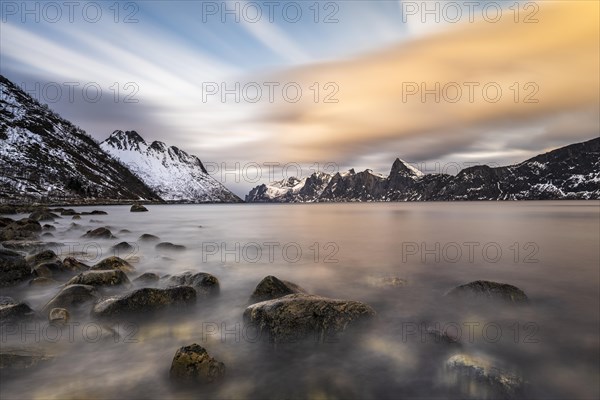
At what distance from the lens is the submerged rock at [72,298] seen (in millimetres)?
9211

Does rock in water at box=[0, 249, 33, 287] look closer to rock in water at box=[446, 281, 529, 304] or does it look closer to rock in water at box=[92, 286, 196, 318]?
rock in water at box=[92, 286, 196, 318]

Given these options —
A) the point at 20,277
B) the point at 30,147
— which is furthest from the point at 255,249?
the point at 30,147

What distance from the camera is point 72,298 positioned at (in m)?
9.39

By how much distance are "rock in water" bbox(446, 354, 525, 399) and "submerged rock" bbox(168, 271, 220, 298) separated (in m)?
7.60

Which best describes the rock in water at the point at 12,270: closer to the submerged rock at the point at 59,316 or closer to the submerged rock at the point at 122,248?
the submerged rock at the point at 59,316

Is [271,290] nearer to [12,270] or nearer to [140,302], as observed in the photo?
[140,302]

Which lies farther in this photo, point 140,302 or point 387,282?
point 387,282

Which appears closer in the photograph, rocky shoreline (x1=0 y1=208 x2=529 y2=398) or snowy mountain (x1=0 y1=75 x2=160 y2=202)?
rocky shoreline (x1=0 y1=208 x2=529 y2=398)

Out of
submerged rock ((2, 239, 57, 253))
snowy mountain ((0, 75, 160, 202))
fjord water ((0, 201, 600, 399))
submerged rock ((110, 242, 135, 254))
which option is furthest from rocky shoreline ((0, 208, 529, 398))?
snowy mountain ((0, 75, 160, 202))

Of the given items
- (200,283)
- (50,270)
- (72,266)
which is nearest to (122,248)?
(72,266)

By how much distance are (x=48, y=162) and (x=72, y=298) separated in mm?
149980

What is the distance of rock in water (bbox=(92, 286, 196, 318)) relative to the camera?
8.76 metres

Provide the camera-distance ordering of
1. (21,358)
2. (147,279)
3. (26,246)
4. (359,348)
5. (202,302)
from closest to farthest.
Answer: (21,358) → (359,348) → (202,302) → (147,279) → (26,246)

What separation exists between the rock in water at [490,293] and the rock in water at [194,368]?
805 cm
